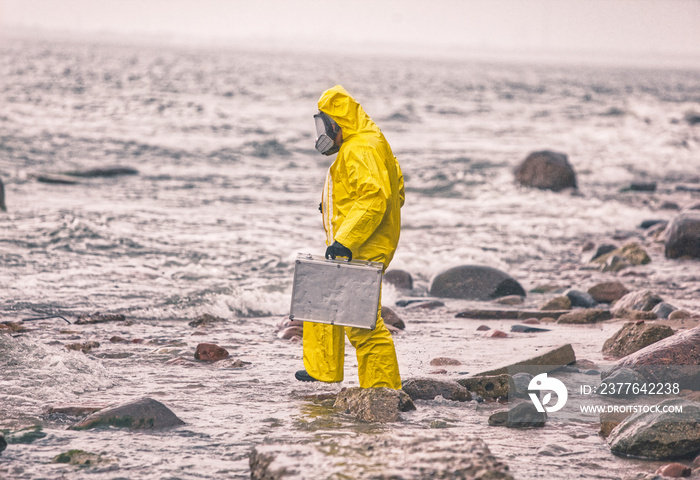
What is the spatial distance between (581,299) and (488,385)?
11.0ft

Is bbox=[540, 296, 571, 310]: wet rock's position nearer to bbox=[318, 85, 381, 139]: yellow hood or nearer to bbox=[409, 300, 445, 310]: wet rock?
bbox=[409, 300, 445, 310]: wet rock

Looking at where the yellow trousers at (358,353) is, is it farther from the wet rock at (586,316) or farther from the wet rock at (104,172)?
the wet rock at (104,172)

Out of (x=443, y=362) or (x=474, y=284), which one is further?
(x=474, y=284)

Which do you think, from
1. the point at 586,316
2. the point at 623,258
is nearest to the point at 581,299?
the point at 586,316

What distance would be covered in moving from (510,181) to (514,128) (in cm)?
1458

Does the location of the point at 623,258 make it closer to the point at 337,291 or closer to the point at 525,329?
the point at 525,329

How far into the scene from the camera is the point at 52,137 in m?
22.6

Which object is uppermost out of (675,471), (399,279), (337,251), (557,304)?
(337,251)

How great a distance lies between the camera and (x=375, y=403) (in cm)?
443

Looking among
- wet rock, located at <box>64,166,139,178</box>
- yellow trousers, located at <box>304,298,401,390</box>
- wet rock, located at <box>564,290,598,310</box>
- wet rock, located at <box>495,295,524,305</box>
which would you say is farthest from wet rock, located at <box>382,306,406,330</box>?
wet rock, located at <box>64,166,139,178</box>

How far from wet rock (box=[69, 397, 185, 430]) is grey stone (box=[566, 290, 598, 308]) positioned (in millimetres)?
4847

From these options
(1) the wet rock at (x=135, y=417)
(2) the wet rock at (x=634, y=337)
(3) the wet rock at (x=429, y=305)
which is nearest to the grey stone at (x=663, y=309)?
(2) the wet rock at (x=634, y=337)

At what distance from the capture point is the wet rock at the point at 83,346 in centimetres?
579

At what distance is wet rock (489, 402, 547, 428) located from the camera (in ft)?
14.4
